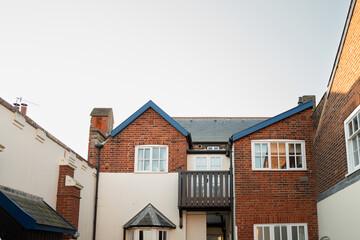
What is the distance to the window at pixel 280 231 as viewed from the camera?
50.2 ft

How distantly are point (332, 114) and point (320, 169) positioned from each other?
2480 mm

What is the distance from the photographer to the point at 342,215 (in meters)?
12.1

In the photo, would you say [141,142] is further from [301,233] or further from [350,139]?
[350,139]

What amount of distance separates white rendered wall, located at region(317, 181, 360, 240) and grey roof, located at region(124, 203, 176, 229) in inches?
214

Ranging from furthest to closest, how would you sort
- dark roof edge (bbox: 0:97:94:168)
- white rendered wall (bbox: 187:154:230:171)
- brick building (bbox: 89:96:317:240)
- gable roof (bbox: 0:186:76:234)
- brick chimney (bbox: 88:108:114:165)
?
brick chimney (bbox: 88:108:114:165), white rendered wall (bbox: 187:154:230:171), brick building (bbox: 89:96:317:240), dark roof edge (bbox: 0:97:94:168), gable roof (bbox: 0:186:76:234)

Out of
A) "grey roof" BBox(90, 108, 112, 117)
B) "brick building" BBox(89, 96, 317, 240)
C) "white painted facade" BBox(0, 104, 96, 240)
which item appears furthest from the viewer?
"grey roof" BBox(90, 108, 112, 117)

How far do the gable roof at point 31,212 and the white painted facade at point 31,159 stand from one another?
0.20m

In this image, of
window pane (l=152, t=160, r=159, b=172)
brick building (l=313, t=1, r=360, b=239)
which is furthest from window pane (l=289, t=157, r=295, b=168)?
window pane (l=152, t=160, r=159, b=172)

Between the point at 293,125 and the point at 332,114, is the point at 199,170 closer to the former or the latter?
the point at 293,125

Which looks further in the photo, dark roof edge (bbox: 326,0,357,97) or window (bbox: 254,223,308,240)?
window (bbox: 254,223,308,240)

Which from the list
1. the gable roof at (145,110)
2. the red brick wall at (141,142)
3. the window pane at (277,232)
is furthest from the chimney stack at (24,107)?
the window pane at (277,232)

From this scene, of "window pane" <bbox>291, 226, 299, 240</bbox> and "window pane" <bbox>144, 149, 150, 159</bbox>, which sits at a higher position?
"window pane" <bbox>144, 149, 150, 159</bbox>

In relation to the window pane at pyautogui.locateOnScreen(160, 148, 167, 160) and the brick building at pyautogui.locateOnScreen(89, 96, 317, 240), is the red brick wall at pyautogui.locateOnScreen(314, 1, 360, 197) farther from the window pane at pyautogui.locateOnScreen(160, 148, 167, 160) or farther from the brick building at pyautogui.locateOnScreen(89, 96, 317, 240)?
the window pane at pyautogui.locateOnScreen(160, 148, 167, 160)

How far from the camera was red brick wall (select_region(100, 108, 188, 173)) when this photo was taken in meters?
17.6
